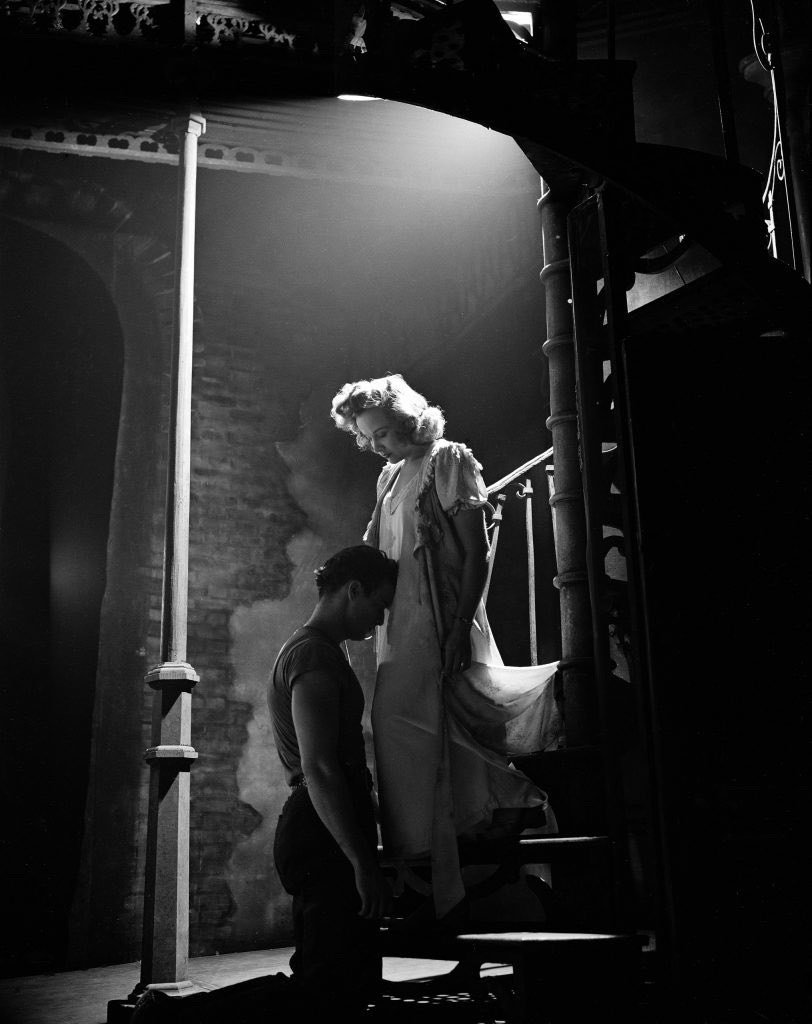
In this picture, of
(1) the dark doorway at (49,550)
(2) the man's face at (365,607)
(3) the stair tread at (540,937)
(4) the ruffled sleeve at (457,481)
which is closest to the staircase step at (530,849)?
(3) the stair tread at (540,937)

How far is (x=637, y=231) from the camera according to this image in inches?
138

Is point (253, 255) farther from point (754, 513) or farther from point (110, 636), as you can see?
point (754, 513)

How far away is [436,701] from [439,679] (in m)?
0.08

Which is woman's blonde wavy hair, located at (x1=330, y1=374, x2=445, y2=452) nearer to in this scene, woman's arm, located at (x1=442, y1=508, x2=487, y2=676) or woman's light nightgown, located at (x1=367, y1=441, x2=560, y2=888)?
woman's light nightgown, located at (x1=367, y1=441, x2=560, y2=888)

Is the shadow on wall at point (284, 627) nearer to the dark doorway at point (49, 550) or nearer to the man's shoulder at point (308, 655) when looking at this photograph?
the dark doorway at point (49, 550)

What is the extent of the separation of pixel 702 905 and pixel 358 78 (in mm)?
2612

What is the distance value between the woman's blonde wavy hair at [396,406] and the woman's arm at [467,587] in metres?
0.37

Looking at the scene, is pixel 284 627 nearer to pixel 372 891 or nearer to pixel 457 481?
pixel 457 481

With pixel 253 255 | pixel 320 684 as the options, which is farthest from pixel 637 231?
pixel 253 255

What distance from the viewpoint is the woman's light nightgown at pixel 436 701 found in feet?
11.1

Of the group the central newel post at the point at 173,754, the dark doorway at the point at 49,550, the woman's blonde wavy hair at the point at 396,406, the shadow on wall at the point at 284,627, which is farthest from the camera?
the shadow on wall at the point at 284,627

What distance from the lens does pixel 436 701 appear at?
3.46 m

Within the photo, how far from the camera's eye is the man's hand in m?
3.07

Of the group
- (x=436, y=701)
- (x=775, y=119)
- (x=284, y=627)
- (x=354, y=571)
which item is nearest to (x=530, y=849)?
(x=436, y=701)
